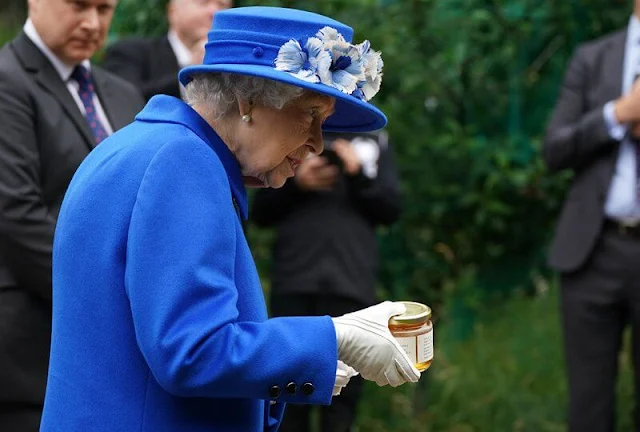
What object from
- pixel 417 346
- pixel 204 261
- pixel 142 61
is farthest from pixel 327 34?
pixel 142 61

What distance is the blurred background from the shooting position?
5.25 metres

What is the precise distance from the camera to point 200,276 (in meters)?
1.89

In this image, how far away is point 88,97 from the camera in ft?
11.5

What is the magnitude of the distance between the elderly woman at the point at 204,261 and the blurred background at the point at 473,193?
10.1 feet

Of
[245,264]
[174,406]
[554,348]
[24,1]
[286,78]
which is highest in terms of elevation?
[286,78]

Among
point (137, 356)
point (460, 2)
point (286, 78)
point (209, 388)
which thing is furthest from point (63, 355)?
point (460, 2)

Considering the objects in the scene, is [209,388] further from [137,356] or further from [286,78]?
[286,78]

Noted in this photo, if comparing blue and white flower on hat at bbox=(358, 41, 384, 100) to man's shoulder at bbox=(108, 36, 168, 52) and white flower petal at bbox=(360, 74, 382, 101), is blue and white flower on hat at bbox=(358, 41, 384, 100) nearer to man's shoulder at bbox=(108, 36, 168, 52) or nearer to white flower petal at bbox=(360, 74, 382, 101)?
white flower petal at bbox=(360, 74, 382, 101)

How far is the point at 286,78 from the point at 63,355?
0.68 meters

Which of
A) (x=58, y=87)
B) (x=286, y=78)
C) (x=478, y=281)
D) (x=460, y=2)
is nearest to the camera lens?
(x=286, y=78)

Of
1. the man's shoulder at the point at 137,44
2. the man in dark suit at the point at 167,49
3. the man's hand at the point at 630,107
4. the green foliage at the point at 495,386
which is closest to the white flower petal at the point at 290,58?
the man in dark suit at the point at 167,49

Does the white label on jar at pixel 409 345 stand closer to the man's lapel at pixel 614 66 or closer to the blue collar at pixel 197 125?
the blue collar at pixel 197 125

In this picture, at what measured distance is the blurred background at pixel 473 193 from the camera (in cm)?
525

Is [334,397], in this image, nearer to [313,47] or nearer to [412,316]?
[412,316]
